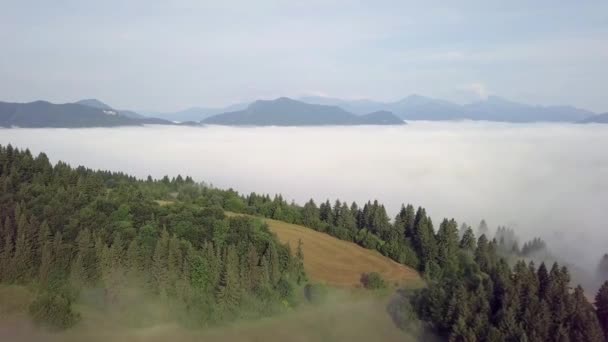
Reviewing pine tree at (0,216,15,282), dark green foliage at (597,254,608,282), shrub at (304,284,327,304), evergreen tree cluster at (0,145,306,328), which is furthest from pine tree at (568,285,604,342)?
pine tree at (0,216,15,282)

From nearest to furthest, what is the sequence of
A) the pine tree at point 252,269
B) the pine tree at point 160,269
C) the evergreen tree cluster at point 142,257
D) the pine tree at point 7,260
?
the evergreen tree cluster at point 142,257 → the pine tree at point 160,269 → the pine tree at point 7,260 → the pine tree at point 252,269

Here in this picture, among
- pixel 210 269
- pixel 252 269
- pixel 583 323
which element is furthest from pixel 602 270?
pixel 210 269

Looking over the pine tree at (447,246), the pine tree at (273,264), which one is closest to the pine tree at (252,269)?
the pine tree at (273,264)

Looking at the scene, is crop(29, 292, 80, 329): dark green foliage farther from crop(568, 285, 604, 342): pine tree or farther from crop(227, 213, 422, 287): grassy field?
crop(568, 285, 604, 342): pine tree

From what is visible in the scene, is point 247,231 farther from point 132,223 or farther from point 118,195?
point 118,195

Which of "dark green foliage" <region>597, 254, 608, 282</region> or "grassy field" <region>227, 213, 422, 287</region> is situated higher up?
"grassy field" <region>227, 213, 422, 287</region>

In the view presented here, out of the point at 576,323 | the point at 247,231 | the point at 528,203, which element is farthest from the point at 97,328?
the point at 528,203

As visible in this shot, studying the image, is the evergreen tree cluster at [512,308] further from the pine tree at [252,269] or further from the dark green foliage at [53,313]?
the dark green foliage at [53,313]
